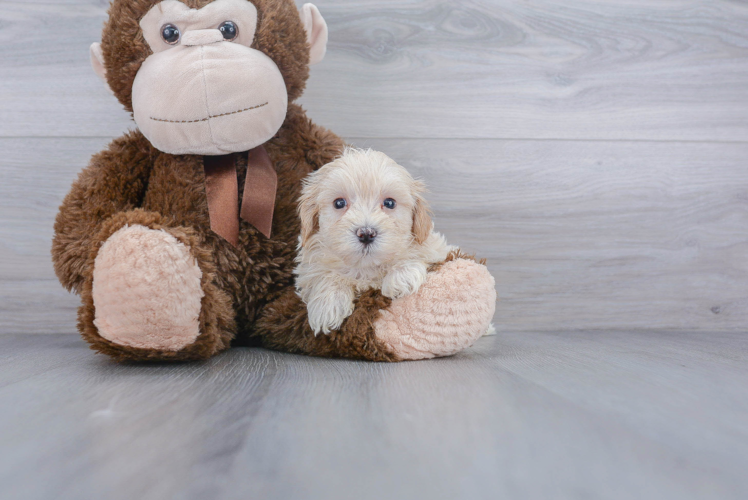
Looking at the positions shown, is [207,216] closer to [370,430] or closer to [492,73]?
[370,430]

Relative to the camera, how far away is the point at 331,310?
2.28ft

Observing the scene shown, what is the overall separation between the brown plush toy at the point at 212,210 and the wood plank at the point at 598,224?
324 millimetres

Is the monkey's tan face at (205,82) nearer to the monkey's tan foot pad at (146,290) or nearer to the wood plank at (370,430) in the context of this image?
the monkey's tan foot pad at (146,290)

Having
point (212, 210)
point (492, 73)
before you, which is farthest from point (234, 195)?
point (492, 73)

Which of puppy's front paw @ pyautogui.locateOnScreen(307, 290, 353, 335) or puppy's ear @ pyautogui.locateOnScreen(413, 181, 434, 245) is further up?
puppy's ear @ pyautogui.locateOnScreen(413, 181, 434, 245)

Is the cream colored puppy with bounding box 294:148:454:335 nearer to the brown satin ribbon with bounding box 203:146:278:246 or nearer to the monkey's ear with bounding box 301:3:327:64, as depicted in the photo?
the brown satin ribbon with bounding box 203:146:278:246

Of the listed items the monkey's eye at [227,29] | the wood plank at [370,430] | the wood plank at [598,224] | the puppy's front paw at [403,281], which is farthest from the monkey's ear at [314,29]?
the wood plank at [370,430]

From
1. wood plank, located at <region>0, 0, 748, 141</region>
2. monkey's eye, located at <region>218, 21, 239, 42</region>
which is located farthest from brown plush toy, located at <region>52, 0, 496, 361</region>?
wood plank, located at <region>0, 0, 748, 141</region>

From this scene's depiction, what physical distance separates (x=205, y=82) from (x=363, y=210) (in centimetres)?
26

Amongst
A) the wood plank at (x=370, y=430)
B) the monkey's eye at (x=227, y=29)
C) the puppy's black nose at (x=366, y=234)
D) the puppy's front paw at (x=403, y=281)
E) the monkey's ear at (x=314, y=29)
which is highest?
the monkey's ear at (x=314, y=29)

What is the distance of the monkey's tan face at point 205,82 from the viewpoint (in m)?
0.69

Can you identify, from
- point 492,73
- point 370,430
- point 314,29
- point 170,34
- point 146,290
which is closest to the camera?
point 370,430

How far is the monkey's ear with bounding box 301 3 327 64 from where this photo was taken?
806mm

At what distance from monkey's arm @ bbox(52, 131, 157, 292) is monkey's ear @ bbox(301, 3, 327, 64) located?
0.96 feet
